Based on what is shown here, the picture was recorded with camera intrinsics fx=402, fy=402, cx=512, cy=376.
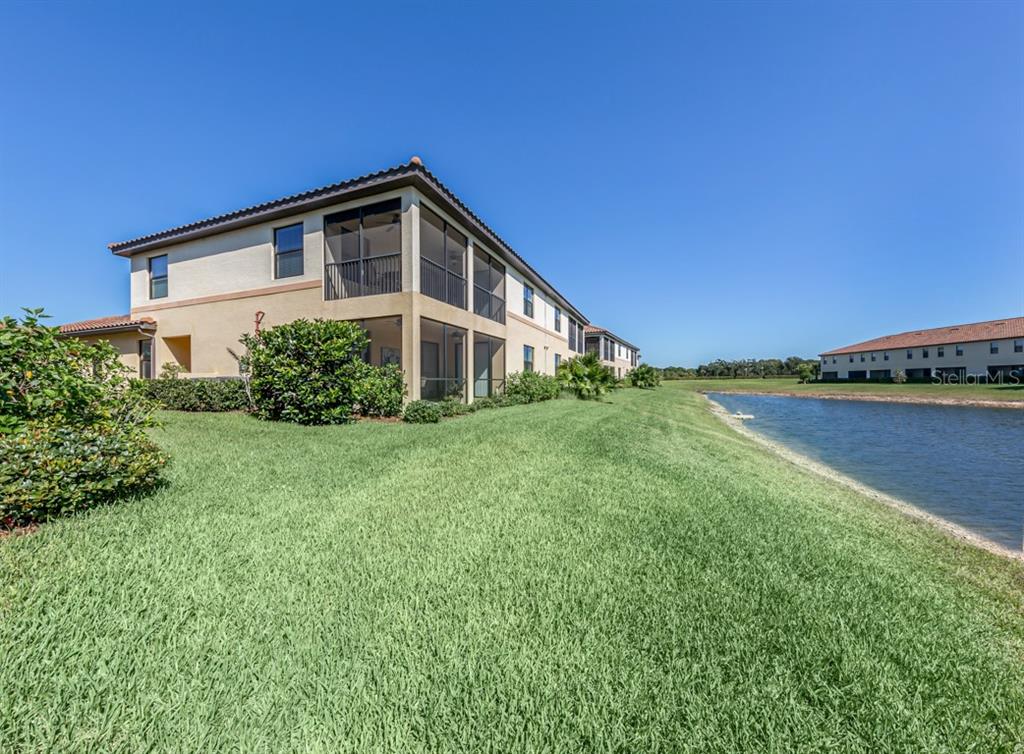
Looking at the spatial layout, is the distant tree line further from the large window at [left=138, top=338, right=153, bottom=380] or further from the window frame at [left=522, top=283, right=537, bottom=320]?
the large window at [left=138, top=338, right=153, bottom=380]

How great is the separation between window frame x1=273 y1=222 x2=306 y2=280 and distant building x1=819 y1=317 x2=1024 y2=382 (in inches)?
2487

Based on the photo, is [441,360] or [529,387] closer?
[529,387]

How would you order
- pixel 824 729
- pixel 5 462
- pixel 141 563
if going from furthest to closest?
pixel 5 462
pixel 141 563
pixel 824 729

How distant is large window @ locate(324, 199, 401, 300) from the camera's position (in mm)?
11391

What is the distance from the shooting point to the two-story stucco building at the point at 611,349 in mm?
36531

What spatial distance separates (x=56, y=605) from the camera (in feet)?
7.84

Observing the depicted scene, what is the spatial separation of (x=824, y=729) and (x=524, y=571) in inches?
70.0

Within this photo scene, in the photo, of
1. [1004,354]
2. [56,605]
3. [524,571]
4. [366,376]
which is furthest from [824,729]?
[1004,354]

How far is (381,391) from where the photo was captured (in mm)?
10133

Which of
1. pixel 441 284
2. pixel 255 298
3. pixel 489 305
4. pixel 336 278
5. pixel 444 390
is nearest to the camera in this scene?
pixel 336 278

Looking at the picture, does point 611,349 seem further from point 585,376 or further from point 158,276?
point 158,276

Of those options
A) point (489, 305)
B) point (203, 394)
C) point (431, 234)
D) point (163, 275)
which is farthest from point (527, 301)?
point (163, 275)

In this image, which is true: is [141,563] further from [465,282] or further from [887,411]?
[887,411]

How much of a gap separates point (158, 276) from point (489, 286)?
12456 millimetres
